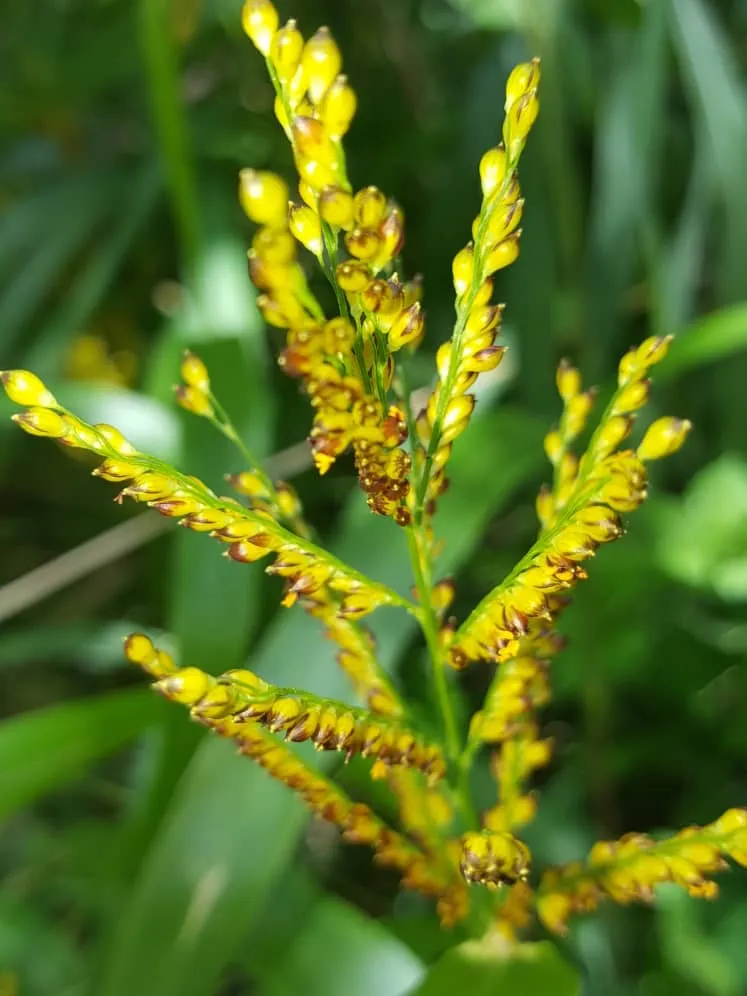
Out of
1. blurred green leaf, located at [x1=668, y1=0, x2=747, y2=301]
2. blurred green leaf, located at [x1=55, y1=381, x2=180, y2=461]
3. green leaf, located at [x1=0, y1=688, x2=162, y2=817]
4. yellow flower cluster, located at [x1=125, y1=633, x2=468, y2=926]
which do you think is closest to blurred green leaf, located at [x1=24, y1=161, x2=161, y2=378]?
blurred green leaf, located at [x1=55, y1=381, x2=180, y2=461]

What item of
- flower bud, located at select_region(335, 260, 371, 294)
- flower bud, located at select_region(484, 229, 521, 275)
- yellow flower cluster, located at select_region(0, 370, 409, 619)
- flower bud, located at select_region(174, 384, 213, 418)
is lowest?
yellow flower cluster, located at select_region(0, 370, 409, 619)

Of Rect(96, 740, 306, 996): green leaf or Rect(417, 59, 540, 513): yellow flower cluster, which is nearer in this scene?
Rect(417, 59, 540, 513): yellow flower cluster

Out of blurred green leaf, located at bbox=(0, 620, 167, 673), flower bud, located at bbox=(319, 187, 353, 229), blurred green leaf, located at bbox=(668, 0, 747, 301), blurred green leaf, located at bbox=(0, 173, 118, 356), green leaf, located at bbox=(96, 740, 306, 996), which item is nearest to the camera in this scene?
flower bud, located at bbox=(319, 187, 353, 229)

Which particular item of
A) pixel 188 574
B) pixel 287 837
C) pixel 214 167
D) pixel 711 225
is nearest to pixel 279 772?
pixel 287 837

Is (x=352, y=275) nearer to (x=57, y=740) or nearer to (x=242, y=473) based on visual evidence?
(x=242, y=473)

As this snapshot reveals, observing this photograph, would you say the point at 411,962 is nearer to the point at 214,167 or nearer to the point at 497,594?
the point at 497,594

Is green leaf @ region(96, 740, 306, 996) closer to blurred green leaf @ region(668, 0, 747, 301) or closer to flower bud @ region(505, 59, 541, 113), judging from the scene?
flower bud @ region(505, 59, 541, 113)
